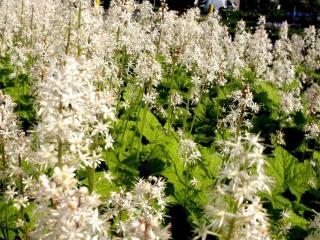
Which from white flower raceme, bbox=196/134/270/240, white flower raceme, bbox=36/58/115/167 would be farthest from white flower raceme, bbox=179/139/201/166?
white flower raceme, bbox=196/134/270/240

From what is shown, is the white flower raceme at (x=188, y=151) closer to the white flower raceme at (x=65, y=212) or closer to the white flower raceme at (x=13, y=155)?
the white flower raceme at (x=13, y=155)

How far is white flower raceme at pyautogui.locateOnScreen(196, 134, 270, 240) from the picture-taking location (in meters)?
2.61

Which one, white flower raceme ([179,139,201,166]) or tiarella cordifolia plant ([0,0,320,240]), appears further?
white flower raceme ([179,139,201,166])

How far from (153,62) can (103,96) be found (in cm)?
371

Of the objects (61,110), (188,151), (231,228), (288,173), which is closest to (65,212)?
(61,110)

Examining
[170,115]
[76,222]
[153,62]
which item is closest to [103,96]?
[76,222]

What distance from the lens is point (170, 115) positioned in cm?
995

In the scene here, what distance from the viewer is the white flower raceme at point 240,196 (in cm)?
261

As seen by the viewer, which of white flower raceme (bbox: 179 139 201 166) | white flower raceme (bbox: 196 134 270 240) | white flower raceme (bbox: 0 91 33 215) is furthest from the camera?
white flower raceme (bbox: 179 139 201 166)

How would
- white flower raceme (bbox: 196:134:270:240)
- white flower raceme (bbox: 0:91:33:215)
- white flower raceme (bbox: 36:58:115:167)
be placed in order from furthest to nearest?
white flower raceme (bbox: 0:91:33:215) → white flower raceme (bbox: 36:58:115:167) → white flower raceme (bbox: 196:134:270:240)

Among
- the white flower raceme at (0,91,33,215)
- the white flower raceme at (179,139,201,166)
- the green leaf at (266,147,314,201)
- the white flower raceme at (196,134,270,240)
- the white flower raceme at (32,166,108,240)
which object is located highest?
the white flower raceme at (196,134,270,240)

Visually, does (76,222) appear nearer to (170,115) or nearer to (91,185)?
(91,185)

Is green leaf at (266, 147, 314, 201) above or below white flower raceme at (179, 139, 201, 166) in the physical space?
below

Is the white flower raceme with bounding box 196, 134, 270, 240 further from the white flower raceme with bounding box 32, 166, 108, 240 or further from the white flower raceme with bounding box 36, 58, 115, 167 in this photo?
the white flower raceme with bounding box 36, 58, 115, 167
